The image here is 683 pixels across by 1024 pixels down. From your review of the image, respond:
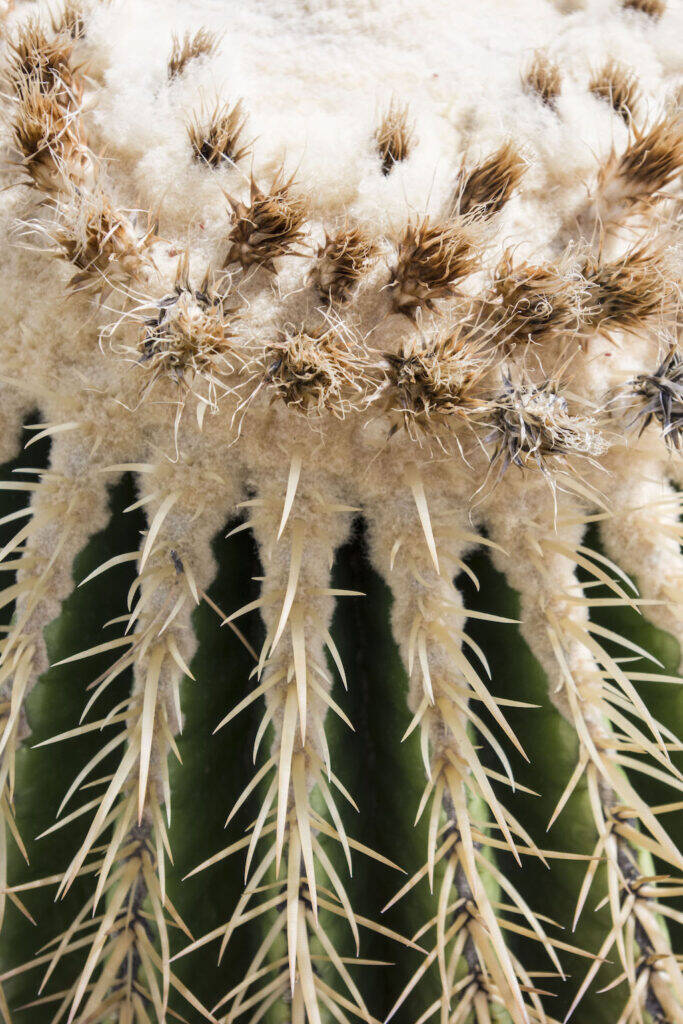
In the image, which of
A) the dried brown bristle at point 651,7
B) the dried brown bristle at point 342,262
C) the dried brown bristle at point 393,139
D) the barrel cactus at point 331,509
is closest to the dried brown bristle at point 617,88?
the barrel cactus at point 331,509

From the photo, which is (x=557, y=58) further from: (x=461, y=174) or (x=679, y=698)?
(x=679, y=698)

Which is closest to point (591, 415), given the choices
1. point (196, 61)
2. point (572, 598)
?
point (572, 598)

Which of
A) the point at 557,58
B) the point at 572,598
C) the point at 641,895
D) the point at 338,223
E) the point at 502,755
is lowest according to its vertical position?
the point at 641,895

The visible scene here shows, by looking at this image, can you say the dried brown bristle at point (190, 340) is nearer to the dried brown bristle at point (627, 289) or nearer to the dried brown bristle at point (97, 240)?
the dried brown bristle at point (97, 240)

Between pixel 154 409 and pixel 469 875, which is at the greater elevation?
pixel 154 409

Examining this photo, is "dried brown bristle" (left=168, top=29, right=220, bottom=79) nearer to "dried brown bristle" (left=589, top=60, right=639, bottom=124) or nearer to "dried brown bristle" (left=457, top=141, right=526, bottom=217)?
"dried brown bristle" (left=457, top=141, right=526, bottom=217)
